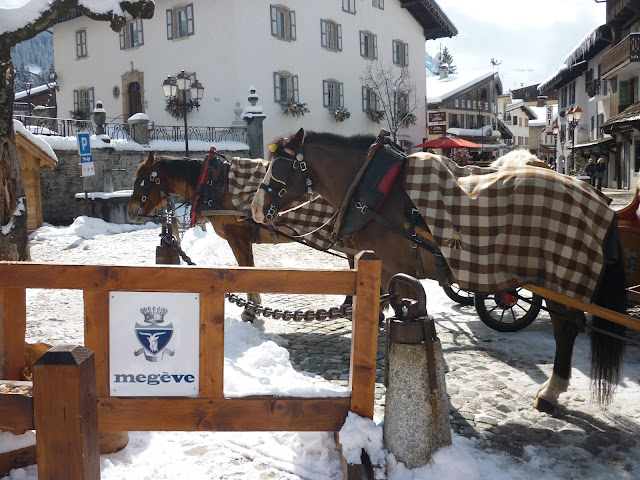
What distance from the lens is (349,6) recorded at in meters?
33.7

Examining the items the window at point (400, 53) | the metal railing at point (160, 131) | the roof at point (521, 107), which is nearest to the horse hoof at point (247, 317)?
the metal railing at point (160, 131)

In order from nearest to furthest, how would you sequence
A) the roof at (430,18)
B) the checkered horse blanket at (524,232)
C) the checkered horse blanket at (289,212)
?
the checkered horse blanket at (524,232)
the checkered horse blanket at (289,212)
the roof at (430,18)

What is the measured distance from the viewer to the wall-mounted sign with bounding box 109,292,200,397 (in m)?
3.38

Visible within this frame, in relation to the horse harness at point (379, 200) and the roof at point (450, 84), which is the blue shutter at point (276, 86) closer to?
the roof at point (450, 84)

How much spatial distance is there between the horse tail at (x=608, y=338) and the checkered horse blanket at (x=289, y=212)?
257cm

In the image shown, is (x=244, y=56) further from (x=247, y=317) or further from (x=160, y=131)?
(x=247, y=317)

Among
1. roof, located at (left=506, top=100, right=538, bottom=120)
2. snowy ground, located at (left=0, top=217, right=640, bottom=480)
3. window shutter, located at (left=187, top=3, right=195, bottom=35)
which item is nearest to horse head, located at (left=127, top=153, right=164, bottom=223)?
snowy ground, located at (left=0, top=217, right=640, bottom=480)

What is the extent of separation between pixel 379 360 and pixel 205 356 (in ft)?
8.84

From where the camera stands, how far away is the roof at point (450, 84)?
44.7 metres

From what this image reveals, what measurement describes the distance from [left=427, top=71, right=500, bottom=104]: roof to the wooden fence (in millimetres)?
42607

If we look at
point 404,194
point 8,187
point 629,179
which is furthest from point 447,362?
point 629,179

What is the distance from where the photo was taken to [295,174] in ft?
17.9

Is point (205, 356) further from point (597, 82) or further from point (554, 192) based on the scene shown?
point (597, 82)

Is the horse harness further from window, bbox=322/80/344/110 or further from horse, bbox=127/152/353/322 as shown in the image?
window, bbox=322/80/344/110
